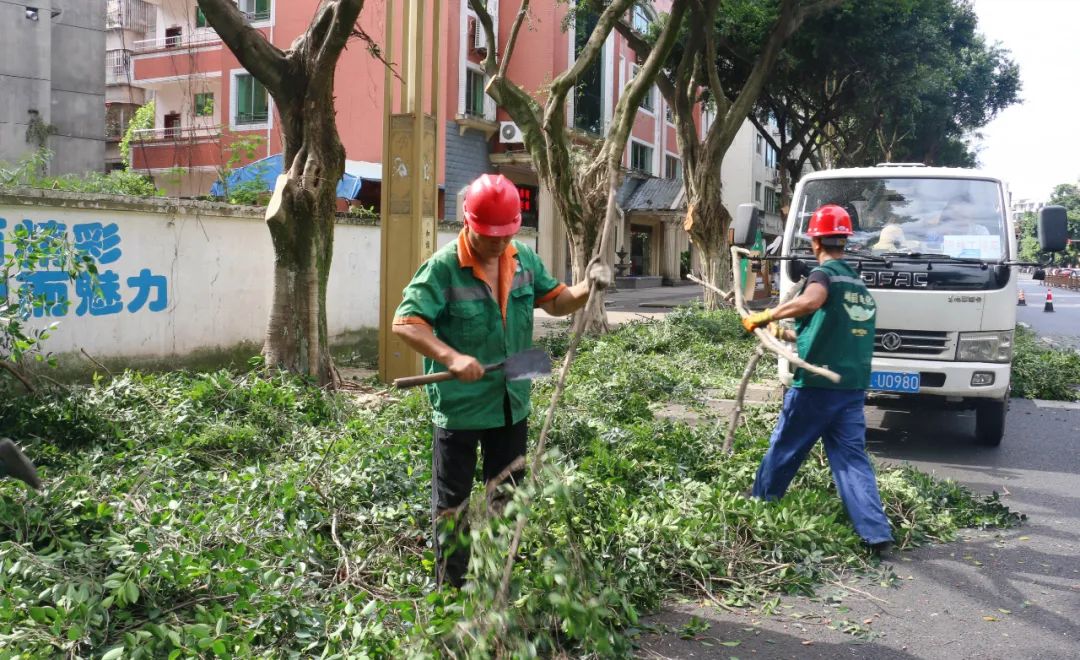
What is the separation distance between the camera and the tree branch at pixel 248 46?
8.77 m

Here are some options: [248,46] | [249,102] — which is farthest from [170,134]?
[248,46]

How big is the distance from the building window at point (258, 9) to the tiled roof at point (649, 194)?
1455 centimetres

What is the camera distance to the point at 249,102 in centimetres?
2867

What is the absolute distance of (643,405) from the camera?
8.48 metres

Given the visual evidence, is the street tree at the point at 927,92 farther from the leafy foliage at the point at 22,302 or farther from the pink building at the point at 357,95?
the leafy foliage at the point at 22,302

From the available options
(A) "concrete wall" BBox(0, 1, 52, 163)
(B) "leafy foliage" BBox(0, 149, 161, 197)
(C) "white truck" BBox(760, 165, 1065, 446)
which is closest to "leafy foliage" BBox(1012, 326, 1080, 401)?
(C) "white truck" BBox(760, 165, 1065, 446)

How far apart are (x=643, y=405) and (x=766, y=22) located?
14.3 m

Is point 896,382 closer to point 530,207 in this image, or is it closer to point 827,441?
point 827,441

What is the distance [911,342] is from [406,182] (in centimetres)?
535

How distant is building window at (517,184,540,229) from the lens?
32.0 m

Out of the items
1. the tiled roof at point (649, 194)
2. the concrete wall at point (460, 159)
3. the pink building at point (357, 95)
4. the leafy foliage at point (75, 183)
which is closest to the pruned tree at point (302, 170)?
the leafy foliage at point (75, 183)

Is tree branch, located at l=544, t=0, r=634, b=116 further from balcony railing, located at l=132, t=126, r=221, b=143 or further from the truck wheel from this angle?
balcony railing, located at l=132, t=126, r=221, b=143

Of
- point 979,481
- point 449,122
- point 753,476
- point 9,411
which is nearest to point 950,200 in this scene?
point 979,481

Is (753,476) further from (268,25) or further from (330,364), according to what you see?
(268,25)
